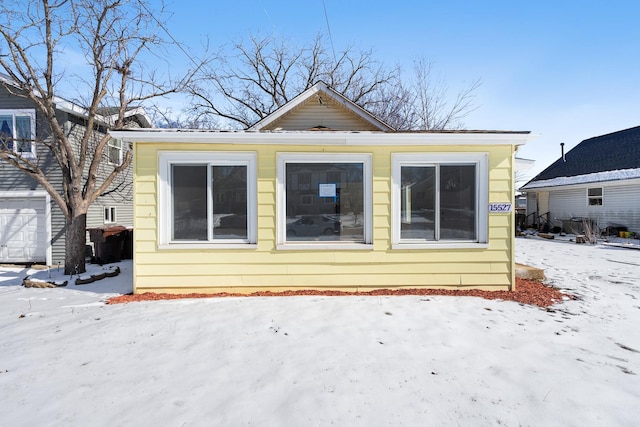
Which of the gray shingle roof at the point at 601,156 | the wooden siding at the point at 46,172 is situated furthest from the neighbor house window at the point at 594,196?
the wooden siding at the point at 46,172

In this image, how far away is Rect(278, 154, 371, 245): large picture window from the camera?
525 centimetres

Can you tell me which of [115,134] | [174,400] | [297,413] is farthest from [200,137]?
[297,413]

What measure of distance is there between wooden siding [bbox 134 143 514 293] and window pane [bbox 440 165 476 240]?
31cm

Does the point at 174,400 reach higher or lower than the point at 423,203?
lower

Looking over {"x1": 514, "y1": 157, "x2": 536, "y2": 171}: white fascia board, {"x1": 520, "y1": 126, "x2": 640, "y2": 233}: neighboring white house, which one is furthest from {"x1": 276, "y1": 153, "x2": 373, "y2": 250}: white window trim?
{"x1": 520, "y1": 126, "x2": 640, "y2": 233}: neighboring white house

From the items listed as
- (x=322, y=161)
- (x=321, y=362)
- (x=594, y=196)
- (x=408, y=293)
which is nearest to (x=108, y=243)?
(x=322, y=161)

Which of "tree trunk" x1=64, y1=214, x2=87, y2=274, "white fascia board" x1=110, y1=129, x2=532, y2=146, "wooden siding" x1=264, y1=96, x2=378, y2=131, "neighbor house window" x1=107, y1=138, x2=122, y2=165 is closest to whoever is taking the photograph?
"white fascia board" x1=110, y1=129, x2=532, y2=146

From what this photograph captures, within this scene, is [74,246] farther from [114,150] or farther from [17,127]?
[17,127]

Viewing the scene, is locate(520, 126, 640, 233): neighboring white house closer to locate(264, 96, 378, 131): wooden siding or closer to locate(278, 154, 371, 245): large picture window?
locate(264, 96, 378, 131): wooden siding

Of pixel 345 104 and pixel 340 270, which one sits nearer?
pixel 340 270

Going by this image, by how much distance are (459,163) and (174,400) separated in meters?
5.26

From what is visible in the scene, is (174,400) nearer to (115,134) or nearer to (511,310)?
(115,134)

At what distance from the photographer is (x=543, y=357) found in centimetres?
314

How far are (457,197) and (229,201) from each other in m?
4.07
